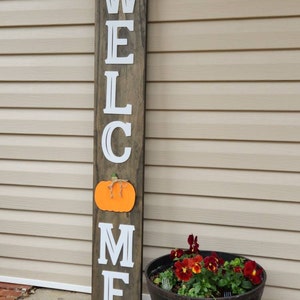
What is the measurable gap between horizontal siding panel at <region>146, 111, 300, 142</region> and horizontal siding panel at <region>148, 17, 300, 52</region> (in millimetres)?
365

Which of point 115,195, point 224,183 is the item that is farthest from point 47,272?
point 224,183

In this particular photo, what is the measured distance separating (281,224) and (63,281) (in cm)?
139

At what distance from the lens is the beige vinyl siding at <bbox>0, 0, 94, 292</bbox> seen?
239cm

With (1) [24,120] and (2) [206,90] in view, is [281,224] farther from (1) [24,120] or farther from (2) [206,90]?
(1) [24,120]

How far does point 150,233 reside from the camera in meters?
2.38

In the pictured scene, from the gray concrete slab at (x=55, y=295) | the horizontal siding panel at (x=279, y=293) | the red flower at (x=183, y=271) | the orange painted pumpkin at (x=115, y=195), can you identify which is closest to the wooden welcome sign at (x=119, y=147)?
the orange painted pumpkin at (x=115, y=195)

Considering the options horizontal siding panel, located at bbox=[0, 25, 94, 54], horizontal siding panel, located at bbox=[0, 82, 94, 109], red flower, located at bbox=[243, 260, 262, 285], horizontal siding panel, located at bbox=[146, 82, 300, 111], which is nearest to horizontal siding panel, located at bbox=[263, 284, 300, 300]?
red flower, located at bbox=[243, 260, 262, 285]

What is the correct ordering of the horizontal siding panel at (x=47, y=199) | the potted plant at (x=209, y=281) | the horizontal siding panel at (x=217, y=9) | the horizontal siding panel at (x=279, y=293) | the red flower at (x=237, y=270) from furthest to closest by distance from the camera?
the horizontal siding panel at (x=47, y=199), the horizontal siding panel at (x=279, y=293), the horizontal siding panel at (x=217, y=9), the red flower at (x=237, y=270), the potted plant at (x=209, y=281)

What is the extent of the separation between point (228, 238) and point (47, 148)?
1.22 metres

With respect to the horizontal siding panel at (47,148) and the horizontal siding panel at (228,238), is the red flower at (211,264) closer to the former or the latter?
the horizontal siding panel at (228,238)

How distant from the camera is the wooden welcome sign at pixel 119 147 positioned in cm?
219

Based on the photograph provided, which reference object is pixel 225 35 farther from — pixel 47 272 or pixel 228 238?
pixel 47 272

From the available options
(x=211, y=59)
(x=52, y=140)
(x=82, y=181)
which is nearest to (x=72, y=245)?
(x=82, y=181)

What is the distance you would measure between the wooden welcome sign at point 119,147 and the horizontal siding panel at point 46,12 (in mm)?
163
